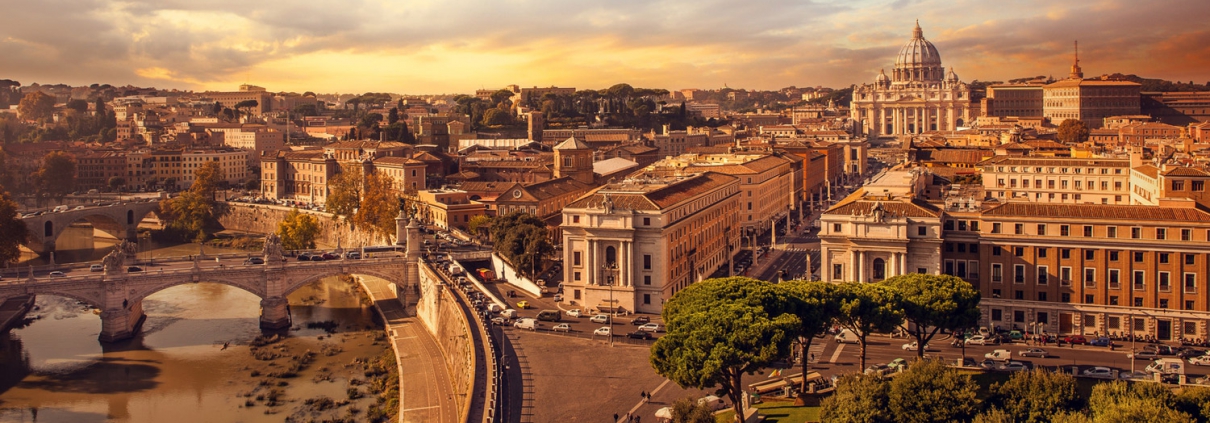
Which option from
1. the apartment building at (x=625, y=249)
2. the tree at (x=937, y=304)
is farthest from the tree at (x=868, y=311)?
the apartment building at (x=625, y=249)

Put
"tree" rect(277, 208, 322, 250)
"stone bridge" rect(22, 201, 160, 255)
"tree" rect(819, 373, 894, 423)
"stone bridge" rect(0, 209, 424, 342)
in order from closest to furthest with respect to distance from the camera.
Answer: "tree" rect(819, 373, 894, 423), "stone bridge" rect(0, 209, 424, 342), "tree" rect(277, 208, 322, 250), "stone bridge" rect(22, 201, 160, 255)

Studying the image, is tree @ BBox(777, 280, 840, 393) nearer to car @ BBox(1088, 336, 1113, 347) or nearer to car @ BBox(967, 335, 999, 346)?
car @ BBox(967, 335, 999, 346)

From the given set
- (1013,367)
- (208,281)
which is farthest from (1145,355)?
(208,281)

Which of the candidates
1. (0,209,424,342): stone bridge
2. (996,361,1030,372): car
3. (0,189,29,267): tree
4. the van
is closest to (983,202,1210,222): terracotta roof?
the van

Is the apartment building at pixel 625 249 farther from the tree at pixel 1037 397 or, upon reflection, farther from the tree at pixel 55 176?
the tree at pixel 55 176

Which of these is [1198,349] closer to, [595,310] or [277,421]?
[595,310]

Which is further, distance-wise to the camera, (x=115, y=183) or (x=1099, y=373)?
(x=115, y=183)

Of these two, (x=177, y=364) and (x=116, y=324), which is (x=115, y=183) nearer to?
(x=116, y=324)

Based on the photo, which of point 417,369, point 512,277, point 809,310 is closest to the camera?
point 809,310
